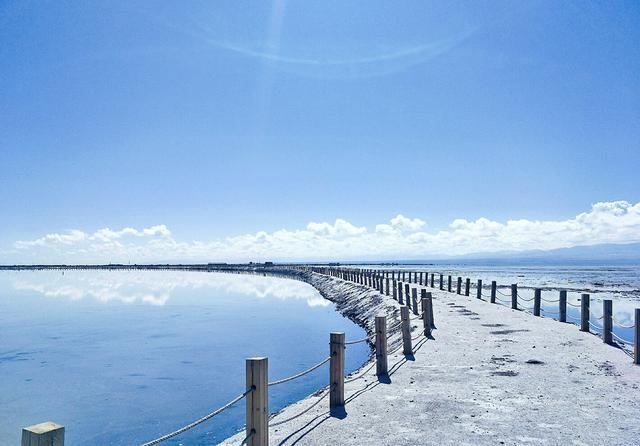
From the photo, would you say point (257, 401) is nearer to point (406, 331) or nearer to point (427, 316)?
point (406, 331)

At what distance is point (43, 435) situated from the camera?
313cm

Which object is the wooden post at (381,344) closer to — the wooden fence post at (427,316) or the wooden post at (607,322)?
the wooden fence post at (427,316)

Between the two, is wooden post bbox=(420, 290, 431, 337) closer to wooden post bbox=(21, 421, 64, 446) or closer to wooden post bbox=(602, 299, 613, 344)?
wooden post bbox=(602, 299, 613, 344)

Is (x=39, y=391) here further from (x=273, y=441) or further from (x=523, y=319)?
(x=523, y=319)

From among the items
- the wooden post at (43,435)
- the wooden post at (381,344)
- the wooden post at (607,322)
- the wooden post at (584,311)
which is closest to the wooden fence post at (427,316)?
the wooden post at (584,311)

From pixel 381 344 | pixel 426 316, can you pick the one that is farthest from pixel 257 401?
pixel 426 316

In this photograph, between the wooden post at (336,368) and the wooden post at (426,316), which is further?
the wooden post at (426,316)

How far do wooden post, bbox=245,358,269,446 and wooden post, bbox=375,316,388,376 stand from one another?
418 cm

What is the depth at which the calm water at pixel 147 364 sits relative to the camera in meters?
10.5

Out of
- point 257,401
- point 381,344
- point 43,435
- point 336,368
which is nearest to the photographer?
point 43,435

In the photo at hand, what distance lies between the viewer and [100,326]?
25.2m

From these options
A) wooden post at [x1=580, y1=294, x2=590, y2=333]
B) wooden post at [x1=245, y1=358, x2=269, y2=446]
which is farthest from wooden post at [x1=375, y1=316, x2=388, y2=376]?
wooden post at [x1=580, y1=294, x2=590, y2=333]

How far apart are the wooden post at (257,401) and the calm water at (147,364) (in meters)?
4.15

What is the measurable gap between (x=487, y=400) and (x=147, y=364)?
12.2 metres
